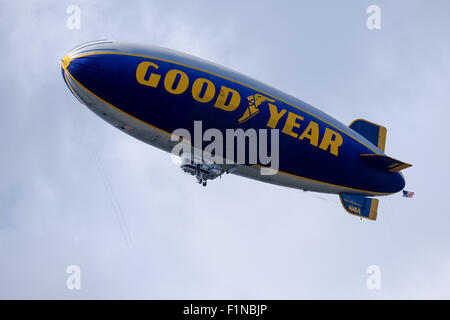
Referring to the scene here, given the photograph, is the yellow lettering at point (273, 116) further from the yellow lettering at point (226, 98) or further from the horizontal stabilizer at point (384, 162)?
the horizontal stabilizer at point (384, 162)

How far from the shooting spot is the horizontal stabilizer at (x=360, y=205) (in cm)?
3450

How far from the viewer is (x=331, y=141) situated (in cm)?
3192

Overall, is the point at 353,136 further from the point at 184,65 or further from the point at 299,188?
the point at 184,65

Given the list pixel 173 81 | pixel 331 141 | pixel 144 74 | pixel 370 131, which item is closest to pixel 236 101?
pixel 173 81

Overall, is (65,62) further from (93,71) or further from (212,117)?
(212,117)

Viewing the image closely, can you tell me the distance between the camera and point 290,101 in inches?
1206

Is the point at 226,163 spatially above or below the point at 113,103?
below

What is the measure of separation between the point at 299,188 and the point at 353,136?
14.8 ft

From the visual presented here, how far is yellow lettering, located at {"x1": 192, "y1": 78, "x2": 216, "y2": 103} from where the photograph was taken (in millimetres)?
27077

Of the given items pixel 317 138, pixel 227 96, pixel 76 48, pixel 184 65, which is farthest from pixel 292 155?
pixel 76 48

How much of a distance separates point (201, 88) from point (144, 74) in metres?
2.78

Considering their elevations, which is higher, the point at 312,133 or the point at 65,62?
the point at 65,62

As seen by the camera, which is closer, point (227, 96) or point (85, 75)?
→ point (85, 75)

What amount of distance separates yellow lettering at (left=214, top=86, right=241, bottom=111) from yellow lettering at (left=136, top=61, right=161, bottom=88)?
10.2ft
